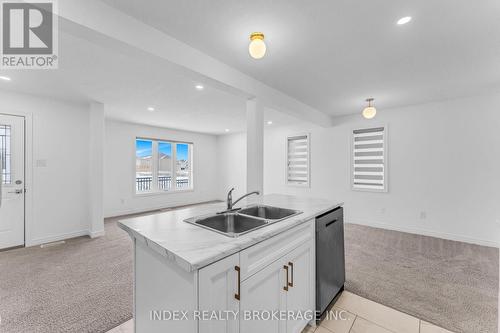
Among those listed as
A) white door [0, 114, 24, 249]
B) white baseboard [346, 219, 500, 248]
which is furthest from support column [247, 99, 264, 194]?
white door [0, 114, 24, 249]

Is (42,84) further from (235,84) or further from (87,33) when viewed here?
(235,84)

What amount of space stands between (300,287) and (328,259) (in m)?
0.48

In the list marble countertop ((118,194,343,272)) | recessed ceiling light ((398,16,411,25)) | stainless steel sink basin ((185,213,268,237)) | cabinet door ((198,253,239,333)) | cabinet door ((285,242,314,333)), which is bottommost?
cabinet door ((285,242,314,333))

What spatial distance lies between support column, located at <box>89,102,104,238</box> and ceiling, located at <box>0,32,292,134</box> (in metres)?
0.29

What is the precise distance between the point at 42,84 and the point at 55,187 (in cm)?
176

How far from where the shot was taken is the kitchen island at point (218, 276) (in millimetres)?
979

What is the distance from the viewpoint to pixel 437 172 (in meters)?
3.88

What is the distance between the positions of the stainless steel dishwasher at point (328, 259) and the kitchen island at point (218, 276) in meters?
0.16

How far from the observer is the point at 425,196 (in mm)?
4008

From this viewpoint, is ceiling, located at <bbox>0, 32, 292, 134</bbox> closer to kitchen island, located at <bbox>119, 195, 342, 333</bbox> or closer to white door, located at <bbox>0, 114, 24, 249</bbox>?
white door, located at <bbox>0, 114, 24, 249</bbox>

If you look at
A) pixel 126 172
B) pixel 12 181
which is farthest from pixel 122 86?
pixel 126 172

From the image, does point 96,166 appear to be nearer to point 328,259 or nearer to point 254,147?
point 254,147

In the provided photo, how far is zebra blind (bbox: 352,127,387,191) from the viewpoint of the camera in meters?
4.49

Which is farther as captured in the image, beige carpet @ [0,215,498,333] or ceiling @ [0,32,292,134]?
ceiling @ [0,32,292,134]
